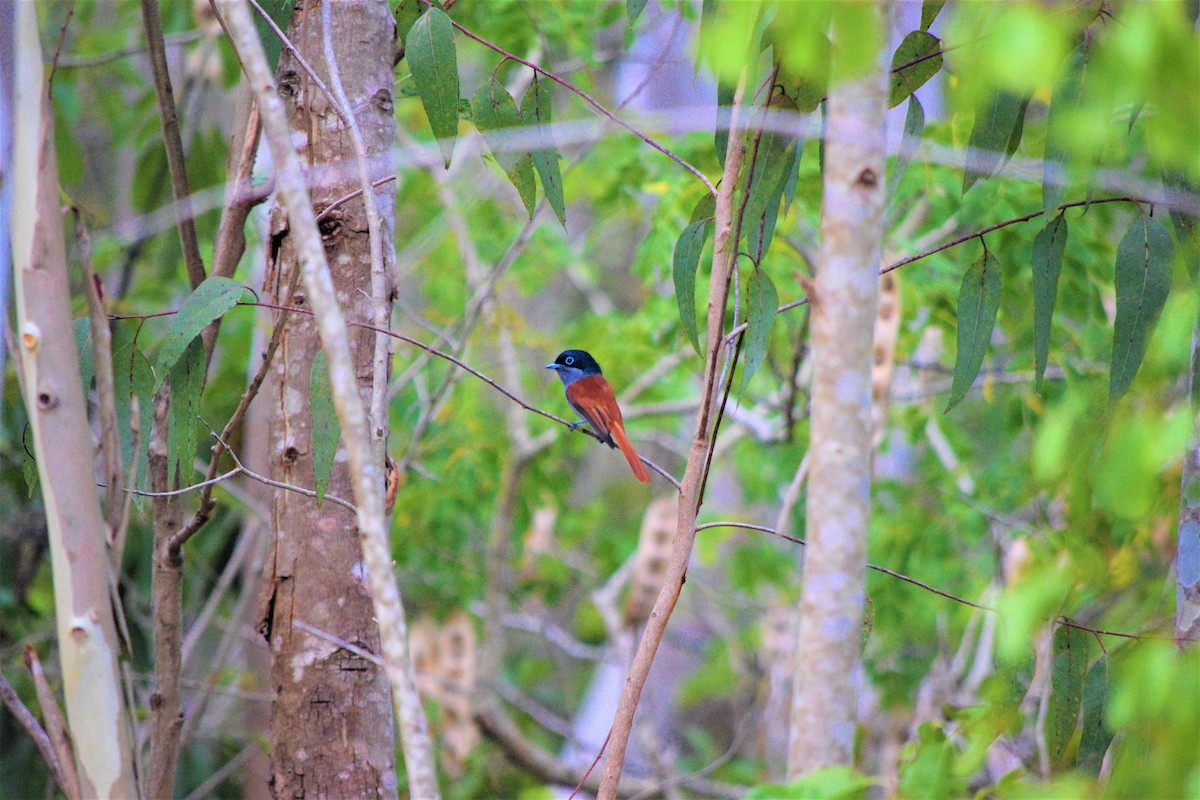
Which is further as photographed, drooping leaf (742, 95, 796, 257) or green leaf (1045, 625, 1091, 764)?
green leaf (1045, 625, 1091, 764)

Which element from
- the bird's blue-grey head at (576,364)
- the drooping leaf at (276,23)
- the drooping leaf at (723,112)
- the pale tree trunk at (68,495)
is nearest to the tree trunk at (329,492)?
the drooping leaf at (276,23)

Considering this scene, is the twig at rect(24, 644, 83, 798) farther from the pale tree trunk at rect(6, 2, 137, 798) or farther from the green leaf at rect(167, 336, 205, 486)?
the green leaf at rect(167, 336, 205, 486)

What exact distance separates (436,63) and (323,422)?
0.82 meters

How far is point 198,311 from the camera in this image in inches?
84.2

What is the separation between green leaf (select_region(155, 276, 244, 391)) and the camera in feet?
6.96

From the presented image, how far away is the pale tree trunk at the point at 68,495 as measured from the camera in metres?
1.51

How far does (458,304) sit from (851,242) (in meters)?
5.74

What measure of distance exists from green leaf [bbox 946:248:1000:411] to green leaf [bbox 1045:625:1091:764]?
599 millimetres

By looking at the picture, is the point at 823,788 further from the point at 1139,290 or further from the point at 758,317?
the point at 1139,290

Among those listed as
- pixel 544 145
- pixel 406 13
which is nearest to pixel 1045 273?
pixel 544 145

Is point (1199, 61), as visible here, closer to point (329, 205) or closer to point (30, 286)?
point (30, 286)

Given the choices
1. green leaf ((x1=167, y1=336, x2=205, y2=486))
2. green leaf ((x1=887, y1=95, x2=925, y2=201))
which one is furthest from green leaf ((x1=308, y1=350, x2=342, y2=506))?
green leaf ((x1=887, y1=95, x2=925, y2=201))

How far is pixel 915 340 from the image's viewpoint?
5.39 m

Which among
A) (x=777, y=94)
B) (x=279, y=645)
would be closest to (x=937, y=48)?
(x=777, y=94)
